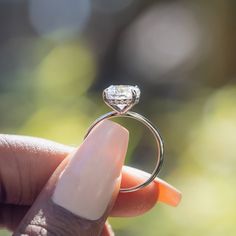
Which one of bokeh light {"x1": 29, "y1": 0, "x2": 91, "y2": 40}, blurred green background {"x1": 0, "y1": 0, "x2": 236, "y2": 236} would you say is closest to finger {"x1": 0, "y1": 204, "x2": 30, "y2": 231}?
blurred green background {"x1": 0, "y1": 0, "x2": 236, "y2": 236}

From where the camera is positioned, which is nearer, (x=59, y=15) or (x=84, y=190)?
(x=84, y=190)

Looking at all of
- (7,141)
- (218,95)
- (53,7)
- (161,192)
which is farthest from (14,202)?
(53,7)

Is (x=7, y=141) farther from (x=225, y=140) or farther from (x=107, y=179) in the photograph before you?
(x=225, y=140)

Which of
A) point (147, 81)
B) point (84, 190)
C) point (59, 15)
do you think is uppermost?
point (84, 190)

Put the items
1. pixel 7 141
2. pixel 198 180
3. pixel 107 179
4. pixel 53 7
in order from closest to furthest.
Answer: pixel 107 179, pixel 7 141, pixel 198 180, pixel 53 7

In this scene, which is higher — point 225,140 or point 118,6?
point 118,6

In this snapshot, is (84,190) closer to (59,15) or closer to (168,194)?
(168,194)

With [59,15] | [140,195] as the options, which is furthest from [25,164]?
[59,15]

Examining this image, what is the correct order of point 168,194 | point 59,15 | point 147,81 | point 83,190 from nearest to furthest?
point 83,190
point 168,194
point 147,81
point 59,15
